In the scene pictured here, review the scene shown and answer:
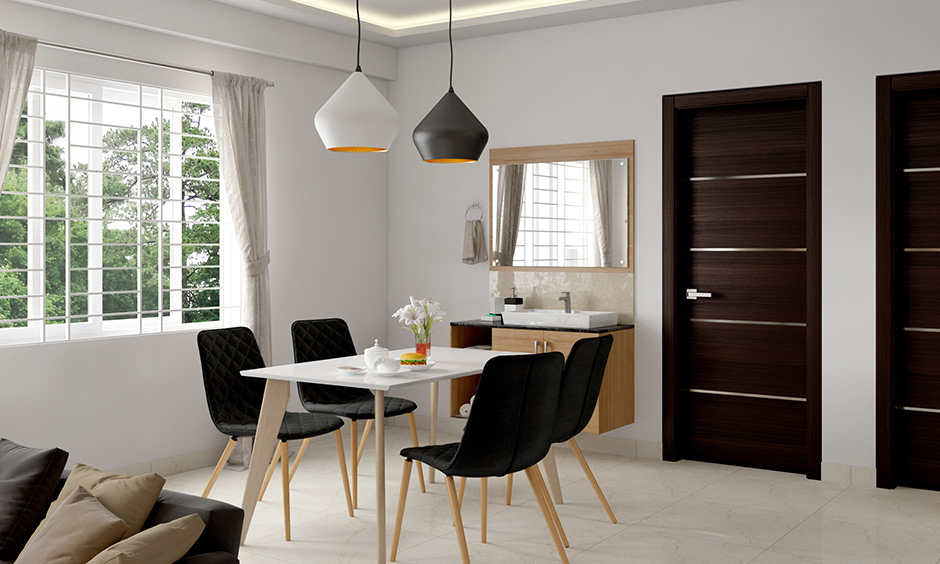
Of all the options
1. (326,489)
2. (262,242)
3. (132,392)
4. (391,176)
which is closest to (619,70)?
(391,176)

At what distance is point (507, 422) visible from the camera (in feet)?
11.0

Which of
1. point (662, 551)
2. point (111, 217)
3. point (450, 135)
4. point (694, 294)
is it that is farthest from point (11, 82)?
point (694, 294)

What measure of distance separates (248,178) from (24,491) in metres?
2.97

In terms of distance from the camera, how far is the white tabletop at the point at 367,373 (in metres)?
3.66

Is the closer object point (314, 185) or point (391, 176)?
point (314, 185)

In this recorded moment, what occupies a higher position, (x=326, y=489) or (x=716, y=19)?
(x=716, y=19)

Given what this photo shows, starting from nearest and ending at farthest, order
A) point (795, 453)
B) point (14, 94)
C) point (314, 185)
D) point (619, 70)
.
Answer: point (14, 94), point (795, 453), point (619, 70), point (314, 185)

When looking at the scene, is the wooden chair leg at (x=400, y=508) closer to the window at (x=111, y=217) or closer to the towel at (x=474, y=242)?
the window at (x=111, y=217)

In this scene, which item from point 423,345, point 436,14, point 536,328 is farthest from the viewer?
point 436,14

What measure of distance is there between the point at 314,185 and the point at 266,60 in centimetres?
88

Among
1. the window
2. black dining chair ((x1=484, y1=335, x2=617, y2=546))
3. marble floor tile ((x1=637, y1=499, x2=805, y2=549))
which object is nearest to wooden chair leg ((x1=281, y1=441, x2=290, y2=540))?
black dining chair ((x1=484, y1=335, x2=617, y2=546))

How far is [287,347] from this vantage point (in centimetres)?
589

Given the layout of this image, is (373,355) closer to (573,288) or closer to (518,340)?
(518,340)

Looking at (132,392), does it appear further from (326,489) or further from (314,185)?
(314,185)
